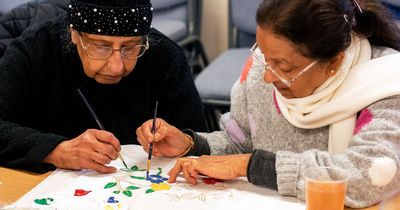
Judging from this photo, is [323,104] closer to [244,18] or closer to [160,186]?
[160,186]

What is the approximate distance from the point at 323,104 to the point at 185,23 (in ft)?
8.27

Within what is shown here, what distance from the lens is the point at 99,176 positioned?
1.66m

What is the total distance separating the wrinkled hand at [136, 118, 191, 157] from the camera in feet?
5.84

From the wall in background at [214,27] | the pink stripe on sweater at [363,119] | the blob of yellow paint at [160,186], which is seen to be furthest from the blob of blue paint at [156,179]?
the wall in background at [214,27]

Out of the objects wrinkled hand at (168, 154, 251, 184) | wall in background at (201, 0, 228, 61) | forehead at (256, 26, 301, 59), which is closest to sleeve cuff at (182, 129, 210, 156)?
wrinkled hand at (168, 154, 251, 184)

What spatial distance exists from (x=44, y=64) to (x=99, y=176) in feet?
1.72

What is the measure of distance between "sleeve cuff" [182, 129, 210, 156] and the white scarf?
302 millimetres

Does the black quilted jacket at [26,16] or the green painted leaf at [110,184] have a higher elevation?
the black quilted jacket at [26,16]

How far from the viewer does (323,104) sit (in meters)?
1.64

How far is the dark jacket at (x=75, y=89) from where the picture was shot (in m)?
1.97

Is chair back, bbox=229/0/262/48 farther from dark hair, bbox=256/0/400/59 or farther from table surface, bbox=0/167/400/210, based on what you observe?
table surface, bbox=0/167/400/210

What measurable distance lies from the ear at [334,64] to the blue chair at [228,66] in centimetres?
150

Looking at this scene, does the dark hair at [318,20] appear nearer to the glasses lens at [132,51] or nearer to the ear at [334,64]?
the ear at [334,64]

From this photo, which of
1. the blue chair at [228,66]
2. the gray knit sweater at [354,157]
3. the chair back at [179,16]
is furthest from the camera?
the chair back at [179,16]
